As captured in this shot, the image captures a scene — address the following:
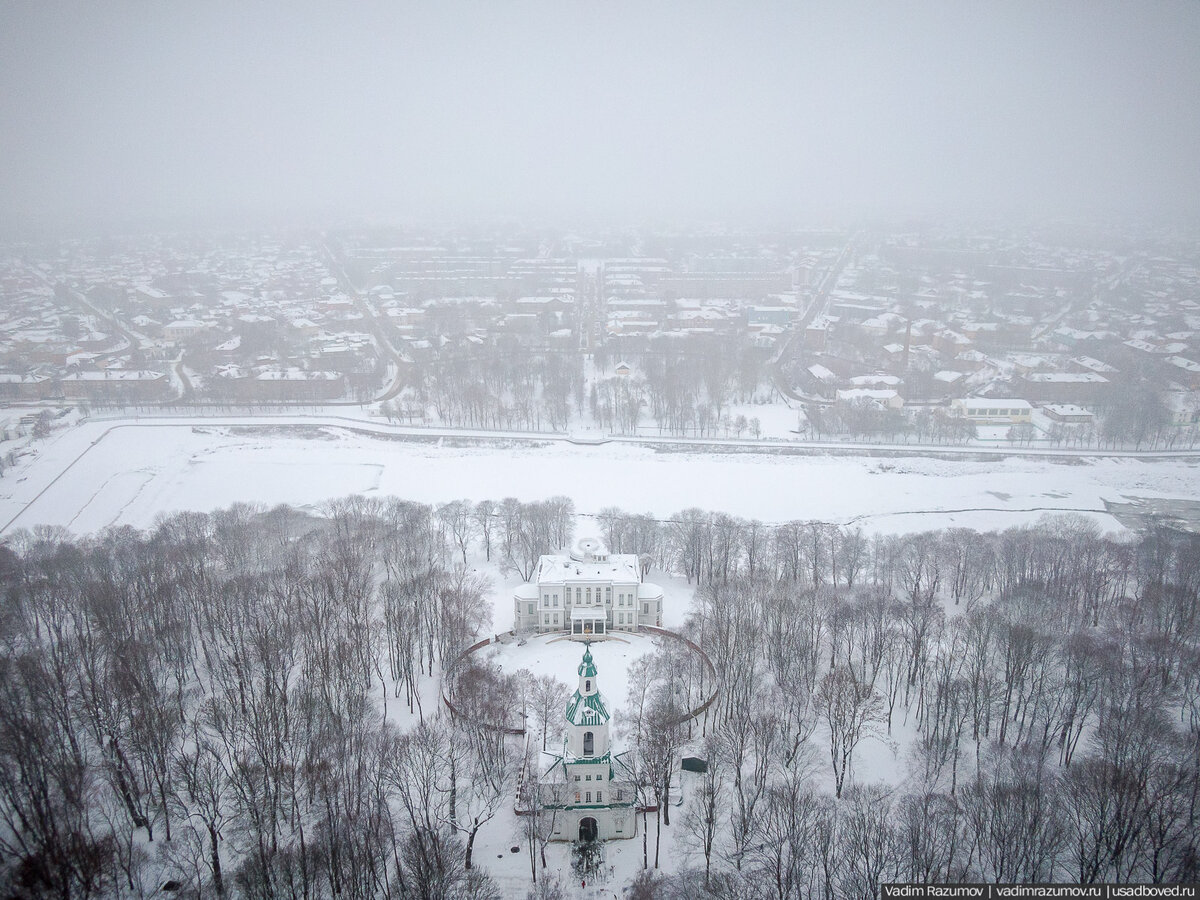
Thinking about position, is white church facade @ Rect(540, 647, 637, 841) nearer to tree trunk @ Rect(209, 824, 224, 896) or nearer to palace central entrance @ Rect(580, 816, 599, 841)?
palace central entrance @ Rect(580, 816, 599, 841)

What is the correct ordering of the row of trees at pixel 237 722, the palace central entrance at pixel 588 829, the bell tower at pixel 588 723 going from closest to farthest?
1. the row of trees at pixel 237 722
2. the palace central entrance at pixel 588 829
3. the bell tower at pixel 588 723

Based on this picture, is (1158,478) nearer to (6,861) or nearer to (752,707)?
(752,707)

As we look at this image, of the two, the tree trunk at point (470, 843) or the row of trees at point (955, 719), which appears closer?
the row of trees at point (955, 719)

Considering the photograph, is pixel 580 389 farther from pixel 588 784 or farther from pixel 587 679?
pixel 588 784

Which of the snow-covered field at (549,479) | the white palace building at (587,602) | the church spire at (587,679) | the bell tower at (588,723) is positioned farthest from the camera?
the snow-covered field at (549,479)

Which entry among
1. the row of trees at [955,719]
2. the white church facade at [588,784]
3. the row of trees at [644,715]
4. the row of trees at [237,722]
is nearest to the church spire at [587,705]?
the white church facade at [588,784]

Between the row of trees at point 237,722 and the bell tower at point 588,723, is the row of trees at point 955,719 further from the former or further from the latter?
the row of trees at point 237,722

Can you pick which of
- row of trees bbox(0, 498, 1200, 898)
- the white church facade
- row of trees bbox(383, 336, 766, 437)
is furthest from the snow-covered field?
the white church facade

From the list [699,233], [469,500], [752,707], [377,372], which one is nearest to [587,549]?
[752,707]
